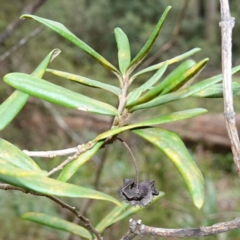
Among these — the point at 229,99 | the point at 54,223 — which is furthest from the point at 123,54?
the point at 54,223

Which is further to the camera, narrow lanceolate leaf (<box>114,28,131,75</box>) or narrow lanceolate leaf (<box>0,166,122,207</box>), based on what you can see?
narrow lanceolate leaf (<box>114,28,131,75</box>)

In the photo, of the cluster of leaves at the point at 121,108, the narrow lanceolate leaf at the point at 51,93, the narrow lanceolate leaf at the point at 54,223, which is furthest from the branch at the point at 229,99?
the narrow lanceolate leaf at the point at 54,223

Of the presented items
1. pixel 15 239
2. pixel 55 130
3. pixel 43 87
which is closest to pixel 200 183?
pixel 43 87

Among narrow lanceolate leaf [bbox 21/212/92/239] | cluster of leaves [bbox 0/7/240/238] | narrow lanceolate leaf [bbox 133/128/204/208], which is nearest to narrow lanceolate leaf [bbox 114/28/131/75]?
cluster of leaves [bbox 0/7/240/238]

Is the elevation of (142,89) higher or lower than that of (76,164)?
higher

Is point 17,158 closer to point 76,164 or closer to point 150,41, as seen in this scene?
point 76,164

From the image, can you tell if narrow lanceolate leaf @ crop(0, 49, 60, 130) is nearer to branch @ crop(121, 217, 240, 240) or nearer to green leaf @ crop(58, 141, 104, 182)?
green leaf @ crop(58, 141, 104, 182)

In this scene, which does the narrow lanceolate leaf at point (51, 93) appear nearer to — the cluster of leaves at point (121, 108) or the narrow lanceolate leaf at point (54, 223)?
the cluster of leaves at point (121, 108)
